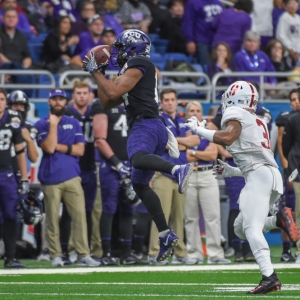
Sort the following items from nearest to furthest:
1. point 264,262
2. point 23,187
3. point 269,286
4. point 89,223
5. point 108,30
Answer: point 269,286 → point 264,262 → point 23,187 → point 89,223 → point 108,30

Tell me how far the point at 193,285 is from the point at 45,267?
3.01 metres

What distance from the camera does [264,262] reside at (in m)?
7.81

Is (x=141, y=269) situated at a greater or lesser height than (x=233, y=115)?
lesser

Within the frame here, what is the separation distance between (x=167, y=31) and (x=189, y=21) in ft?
1.75

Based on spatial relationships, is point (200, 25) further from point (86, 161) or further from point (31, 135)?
point (31, 135)

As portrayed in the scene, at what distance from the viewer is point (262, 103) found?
1527 centimetres

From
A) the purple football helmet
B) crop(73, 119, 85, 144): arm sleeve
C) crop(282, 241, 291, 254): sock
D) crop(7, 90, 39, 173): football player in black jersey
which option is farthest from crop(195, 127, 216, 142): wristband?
A: crop(282, 241, 291, 254): sock

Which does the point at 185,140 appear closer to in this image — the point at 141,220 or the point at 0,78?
the point at 141,220

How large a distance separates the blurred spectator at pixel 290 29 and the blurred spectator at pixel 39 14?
13.0 ft

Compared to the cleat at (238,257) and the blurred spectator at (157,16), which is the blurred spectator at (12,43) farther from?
the cleat at (238,257)

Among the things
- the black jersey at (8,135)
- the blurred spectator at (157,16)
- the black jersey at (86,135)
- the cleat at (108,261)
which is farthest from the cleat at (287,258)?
the blurred spectator at (157,16)

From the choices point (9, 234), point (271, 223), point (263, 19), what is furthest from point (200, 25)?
point (271, 223)

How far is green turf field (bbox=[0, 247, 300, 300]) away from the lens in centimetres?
790

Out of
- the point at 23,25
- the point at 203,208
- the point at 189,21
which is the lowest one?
the point at 203,208
